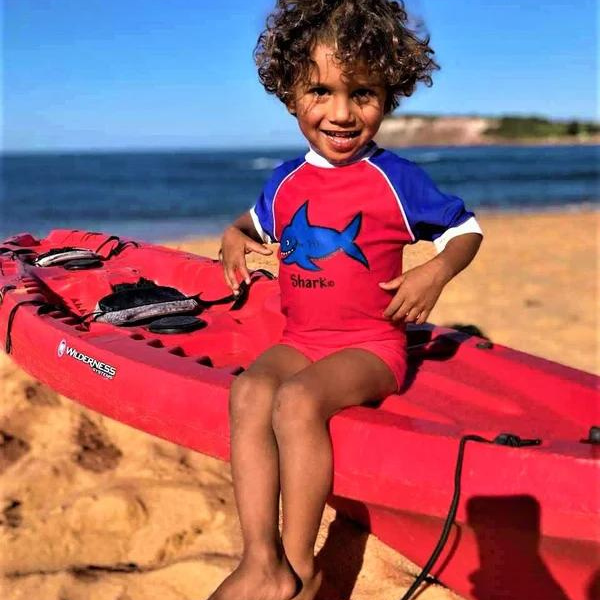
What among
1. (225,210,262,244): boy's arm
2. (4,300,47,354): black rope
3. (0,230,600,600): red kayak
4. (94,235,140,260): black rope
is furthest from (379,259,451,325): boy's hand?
(94,235,140,260): black rope

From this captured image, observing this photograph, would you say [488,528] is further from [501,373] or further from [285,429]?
[501,373]

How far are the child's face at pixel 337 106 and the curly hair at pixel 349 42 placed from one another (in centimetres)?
3

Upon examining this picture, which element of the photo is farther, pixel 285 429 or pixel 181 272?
pixel 181 272

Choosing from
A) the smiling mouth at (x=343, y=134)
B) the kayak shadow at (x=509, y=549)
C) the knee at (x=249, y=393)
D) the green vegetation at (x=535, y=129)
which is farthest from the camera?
the green vegetation at (x=535, y=129)

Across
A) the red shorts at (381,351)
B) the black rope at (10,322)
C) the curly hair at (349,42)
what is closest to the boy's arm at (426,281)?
the red shorts at (381,351)

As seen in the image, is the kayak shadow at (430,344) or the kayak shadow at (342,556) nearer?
the kayak shadow at (342,556)

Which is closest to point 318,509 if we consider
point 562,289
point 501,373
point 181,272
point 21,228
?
point 501,373

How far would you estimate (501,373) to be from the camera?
2977mm

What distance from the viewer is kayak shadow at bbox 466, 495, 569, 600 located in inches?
79.0

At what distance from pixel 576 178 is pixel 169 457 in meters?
27.8

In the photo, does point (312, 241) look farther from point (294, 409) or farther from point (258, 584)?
point (258, 584)

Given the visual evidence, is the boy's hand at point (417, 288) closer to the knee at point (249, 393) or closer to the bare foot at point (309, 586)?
the knee at point (249, 393)

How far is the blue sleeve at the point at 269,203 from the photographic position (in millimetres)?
2719

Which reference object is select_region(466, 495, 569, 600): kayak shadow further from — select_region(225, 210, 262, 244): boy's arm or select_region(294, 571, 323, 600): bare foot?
select_region(225, 210, 262, 244): boy's arm
